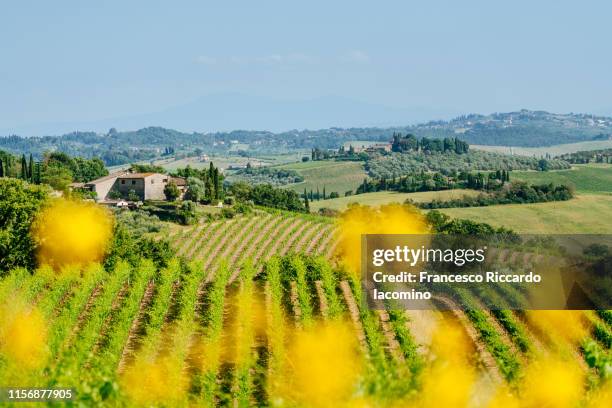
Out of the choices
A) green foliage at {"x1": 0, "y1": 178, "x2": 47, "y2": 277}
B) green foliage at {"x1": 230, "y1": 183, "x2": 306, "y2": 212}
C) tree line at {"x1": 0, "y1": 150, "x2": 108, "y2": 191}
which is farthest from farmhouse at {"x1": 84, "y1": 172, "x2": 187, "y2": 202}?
green foliage at {"x1": 0, "y1": 178, "x2": 47, "y2": 277}

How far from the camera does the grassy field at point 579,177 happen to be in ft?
419

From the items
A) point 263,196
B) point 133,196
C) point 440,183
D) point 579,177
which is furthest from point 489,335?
point 579,177

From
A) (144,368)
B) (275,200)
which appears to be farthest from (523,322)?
(275,200)

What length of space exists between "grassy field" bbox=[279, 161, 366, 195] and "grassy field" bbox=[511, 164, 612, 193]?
35.9m

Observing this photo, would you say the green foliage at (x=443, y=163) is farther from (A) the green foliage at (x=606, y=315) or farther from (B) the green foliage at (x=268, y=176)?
(A) the green foliage at (x=606, y=315)

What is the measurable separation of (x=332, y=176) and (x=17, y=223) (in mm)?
134019

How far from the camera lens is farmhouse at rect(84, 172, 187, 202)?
72000mm

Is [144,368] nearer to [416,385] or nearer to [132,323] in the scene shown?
[132,323]

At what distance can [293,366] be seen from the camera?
2253 cm

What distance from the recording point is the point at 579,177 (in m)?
136

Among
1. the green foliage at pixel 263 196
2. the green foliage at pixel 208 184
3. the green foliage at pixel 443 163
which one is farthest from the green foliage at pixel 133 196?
the green foliage at pixel 443 163

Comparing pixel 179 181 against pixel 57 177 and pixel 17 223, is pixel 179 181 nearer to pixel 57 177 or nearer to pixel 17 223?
pixel 57 177

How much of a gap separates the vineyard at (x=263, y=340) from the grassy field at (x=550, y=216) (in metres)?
55.2

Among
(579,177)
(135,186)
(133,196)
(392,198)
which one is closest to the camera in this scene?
(133,196)
